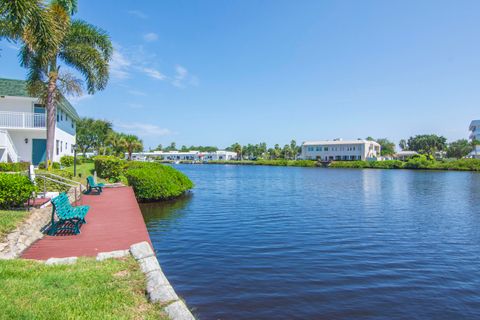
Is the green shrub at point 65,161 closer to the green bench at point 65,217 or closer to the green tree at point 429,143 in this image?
the green bench at point 65,217

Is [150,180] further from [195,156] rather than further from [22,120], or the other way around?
[195,156]

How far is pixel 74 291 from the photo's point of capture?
5660 mm

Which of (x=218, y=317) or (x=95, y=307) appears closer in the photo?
(x=95, y=307)

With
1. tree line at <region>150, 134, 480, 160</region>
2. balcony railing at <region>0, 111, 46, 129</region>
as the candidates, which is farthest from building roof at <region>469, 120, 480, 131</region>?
balcony railing at <region>0, 111, 46, 129</region>

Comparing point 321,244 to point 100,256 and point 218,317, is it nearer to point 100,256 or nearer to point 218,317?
point 218,317

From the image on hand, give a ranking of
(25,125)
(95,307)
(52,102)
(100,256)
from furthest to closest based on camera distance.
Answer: (25,125), (52,102), (100,256), (95,307)

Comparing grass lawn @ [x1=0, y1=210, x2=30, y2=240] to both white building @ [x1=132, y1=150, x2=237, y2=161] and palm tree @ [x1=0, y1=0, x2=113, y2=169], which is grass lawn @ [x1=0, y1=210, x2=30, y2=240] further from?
white building @ [x1=132, y1=150, x2=237, y2=161]

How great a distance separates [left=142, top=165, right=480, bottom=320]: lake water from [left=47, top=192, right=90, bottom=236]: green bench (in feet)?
8.96

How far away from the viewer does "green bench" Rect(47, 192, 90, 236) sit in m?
10.3

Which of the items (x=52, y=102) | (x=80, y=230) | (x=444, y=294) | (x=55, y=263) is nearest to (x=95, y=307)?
(x=55, y=263)

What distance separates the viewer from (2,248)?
825 cm

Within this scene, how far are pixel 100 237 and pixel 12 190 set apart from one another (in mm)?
3635

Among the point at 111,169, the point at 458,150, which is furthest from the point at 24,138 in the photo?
the point at 458,150

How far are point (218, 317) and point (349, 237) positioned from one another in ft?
28.9
